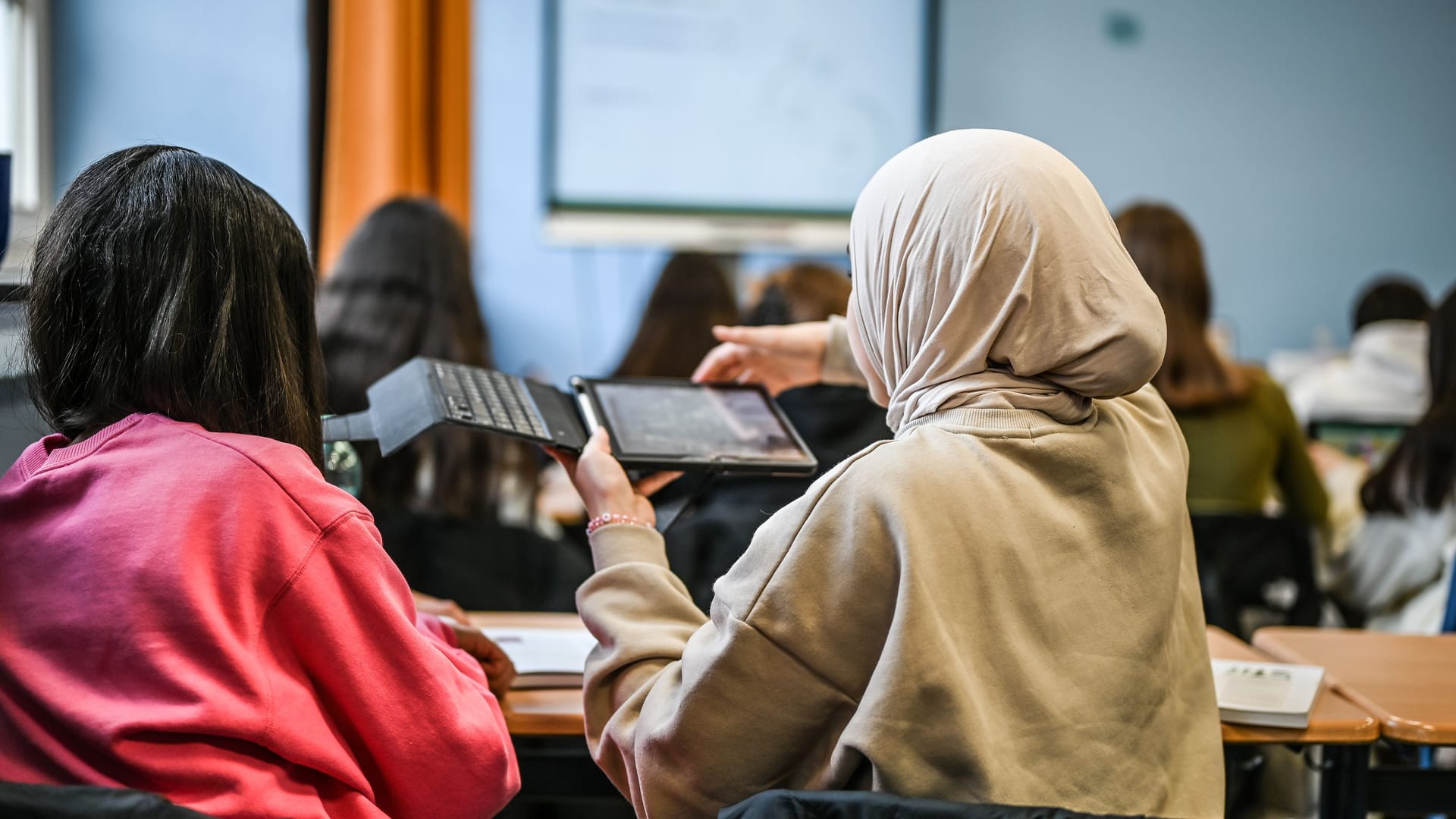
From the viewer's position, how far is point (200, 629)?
92 centimetres

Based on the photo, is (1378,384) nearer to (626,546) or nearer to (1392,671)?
(1392,671)

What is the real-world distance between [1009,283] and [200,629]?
673mm

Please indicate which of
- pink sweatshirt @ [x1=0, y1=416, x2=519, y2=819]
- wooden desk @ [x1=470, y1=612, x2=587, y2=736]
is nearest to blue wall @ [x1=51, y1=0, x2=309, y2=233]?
wooden desk @ [x1=470, y1=612, x2=587, y2=736]

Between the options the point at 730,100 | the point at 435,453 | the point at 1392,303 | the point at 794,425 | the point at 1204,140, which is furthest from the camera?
the point at 1204,140

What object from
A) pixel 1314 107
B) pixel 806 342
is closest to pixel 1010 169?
pixel 806 342

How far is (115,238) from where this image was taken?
100 cm

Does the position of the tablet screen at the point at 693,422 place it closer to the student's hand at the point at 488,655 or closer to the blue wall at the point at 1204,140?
the student's hand at the point at 488,655

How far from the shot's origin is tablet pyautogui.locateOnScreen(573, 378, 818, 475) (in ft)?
4.31

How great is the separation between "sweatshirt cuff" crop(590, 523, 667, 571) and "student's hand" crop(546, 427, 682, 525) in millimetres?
23

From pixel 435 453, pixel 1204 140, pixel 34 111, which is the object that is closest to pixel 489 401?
pixel 435 453

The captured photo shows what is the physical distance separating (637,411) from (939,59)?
11.3 ft

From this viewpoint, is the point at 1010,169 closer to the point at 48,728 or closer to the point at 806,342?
the point at 806,342

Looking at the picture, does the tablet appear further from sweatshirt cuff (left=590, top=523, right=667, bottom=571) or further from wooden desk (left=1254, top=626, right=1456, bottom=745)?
wooden desk (left=1254, top=626, right=1456, bottom=745)

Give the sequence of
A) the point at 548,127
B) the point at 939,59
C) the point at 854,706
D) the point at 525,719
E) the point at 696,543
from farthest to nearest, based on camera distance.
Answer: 1. the point at 939,59
2. the point at 548,127
3. the point at 696,543
4. the point at 525,719
5. the point at 854,706
